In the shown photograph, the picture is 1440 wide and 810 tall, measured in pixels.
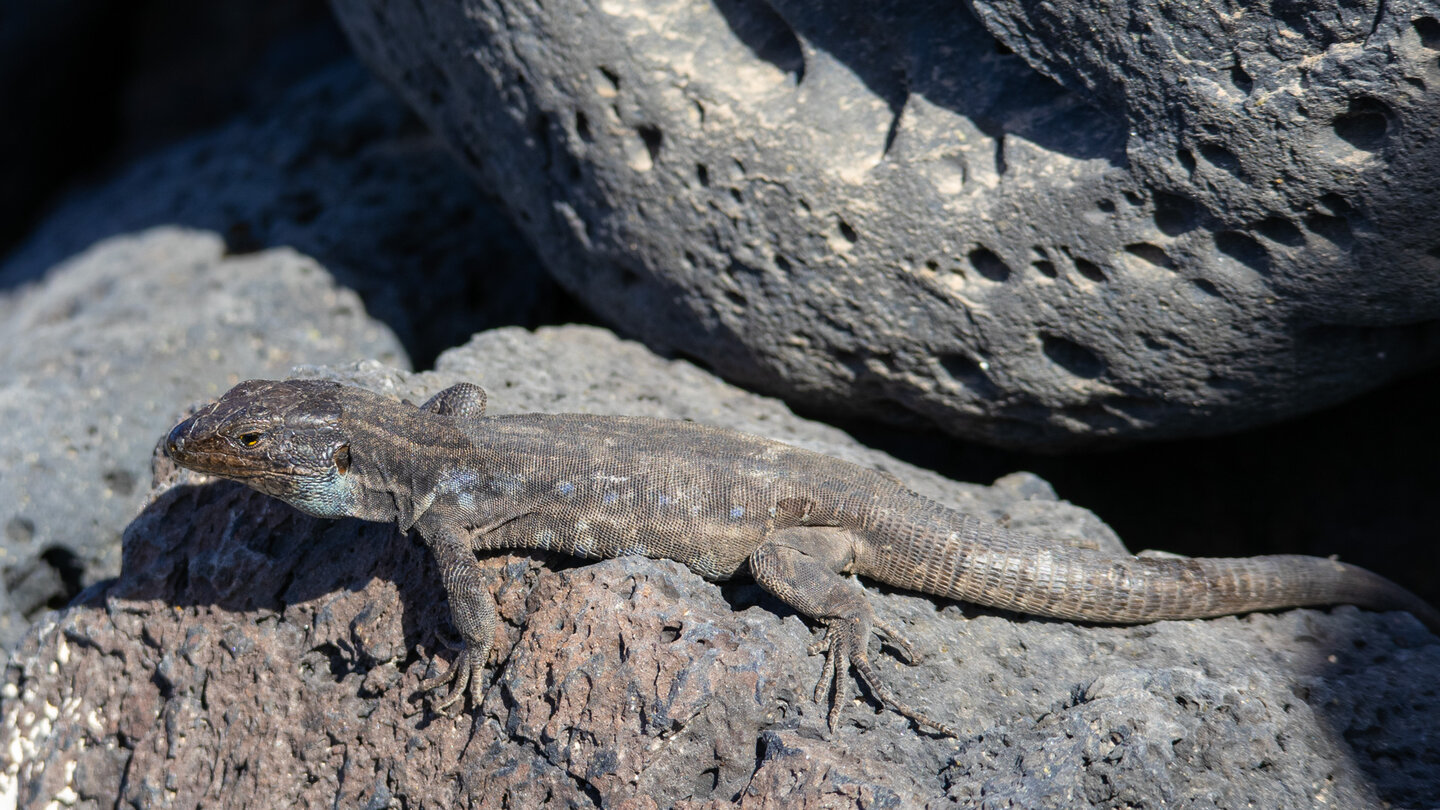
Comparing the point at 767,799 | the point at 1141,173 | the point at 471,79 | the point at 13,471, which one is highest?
the point at 1141,173

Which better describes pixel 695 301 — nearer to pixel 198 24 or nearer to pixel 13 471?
pixel 13 471

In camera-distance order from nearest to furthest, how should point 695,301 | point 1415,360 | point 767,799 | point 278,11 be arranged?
point 767,799 < point 1415,360 < point 695,301 < point 278,11

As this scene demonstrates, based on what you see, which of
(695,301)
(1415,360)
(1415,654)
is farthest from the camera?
(695,301)

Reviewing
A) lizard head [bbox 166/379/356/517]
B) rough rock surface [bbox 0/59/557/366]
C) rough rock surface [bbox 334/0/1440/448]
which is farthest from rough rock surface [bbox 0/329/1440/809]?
rough rock surface [bbox 0/59/557/366]

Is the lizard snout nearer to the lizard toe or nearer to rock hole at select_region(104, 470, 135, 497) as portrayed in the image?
the lizard toe

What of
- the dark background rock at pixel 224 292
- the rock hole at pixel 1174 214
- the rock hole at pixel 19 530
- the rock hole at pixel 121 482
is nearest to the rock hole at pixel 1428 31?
the rock hole at pixel 1174 214

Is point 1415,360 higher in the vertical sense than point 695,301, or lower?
higher

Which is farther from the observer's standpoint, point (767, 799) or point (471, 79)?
point (471, 79)

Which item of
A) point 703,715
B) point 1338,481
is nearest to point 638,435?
point 703,715

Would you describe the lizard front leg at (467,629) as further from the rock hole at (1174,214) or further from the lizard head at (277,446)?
the rock hole at (1174,214)
